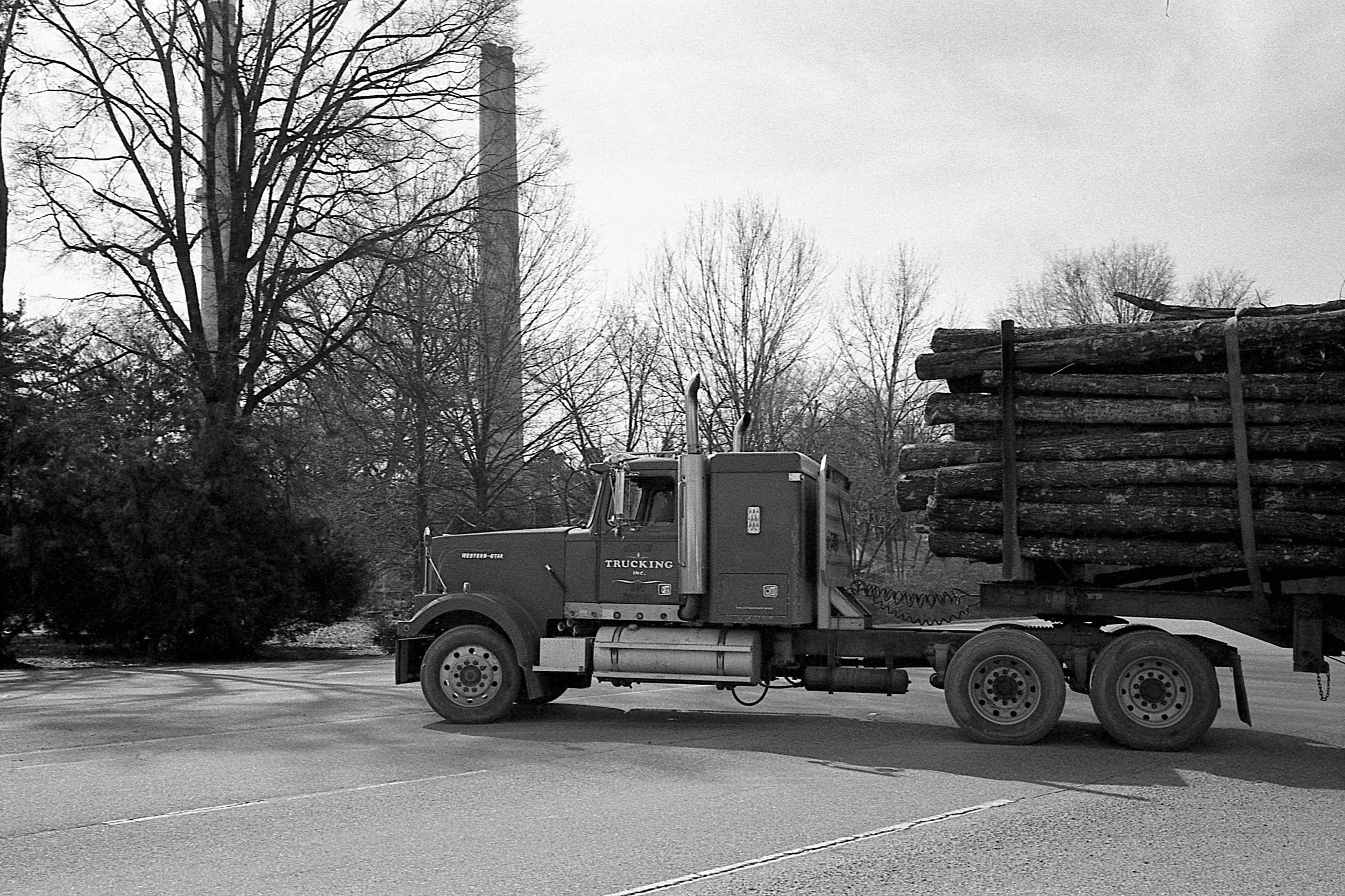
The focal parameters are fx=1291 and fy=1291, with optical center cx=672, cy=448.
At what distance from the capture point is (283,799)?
8.40 m

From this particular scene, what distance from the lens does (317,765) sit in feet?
32.0

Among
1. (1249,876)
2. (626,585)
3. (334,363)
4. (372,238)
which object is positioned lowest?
(1249,876)

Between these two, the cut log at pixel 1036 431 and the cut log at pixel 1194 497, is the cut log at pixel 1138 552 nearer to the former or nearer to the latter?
the cut log at pixel 1194 497

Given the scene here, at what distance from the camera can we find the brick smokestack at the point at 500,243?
99.8ft

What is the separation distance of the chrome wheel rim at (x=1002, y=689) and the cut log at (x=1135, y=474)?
155 cm

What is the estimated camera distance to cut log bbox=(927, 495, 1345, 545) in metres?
10.6

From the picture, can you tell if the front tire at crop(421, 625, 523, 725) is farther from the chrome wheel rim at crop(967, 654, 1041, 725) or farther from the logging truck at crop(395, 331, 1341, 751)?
the chrome wheel rim at crop(967, 654, 1041, 725)

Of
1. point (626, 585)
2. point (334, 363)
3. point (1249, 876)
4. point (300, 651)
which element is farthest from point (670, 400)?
point (1249, 876)

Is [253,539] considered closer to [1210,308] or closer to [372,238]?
[372,238]

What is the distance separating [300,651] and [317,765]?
58.9ft

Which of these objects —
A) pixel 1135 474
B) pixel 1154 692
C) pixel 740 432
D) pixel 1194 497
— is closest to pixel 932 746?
pixel 1154 692

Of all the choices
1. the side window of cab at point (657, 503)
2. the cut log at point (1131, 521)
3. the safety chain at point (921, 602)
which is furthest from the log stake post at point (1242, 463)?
the side window of cab at point (657, 503)

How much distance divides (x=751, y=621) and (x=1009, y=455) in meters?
2.76

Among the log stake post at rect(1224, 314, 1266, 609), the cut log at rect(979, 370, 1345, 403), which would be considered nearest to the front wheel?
the log stake post at rect(1224, 314, 1266, 609)
